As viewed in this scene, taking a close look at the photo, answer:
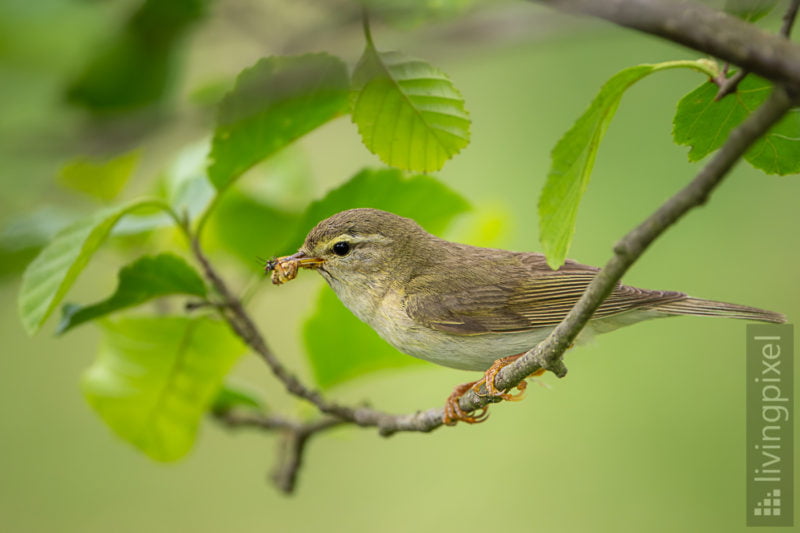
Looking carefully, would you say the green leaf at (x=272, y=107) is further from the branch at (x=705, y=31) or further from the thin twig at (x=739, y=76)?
the thin twig at (x=739, y=76)

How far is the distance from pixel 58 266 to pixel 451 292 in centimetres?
89

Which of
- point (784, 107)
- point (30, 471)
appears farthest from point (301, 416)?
point (30, 471)

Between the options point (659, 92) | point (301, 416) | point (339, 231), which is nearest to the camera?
point (339, 231)

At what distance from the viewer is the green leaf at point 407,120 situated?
1.17m

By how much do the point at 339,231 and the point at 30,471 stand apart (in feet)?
13.2

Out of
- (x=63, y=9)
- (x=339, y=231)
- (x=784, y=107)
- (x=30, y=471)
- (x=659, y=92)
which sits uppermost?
(x=659, y=92)

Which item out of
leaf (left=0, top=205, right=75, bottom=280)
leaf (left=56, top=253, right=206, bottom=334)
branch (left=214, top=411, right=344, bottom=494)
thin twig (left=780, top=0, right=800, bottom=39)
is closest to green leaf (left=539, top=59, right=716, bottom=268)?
thin twig (left=780, top=0, right=800, bottom=39)

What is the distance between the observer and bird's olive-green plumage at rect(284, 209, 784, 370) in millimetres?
1815

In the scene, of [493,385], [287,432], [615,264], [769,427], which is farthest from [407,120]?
[287,432]

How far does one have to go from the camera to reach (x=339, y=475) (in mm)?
4617

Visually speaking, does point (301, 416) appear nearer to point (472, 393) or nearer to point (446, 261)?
point (446, 261)

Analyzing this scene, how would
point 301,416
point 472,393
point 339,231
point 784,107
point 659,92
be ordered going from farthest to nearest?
point 659,92
point 301,416
point 339,231
point 472,393
point 784,107

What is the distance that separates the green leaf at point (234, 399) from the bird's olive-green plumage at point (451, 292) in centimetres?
80

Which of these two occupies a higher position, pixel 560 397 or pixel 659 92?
pixel 659 92
